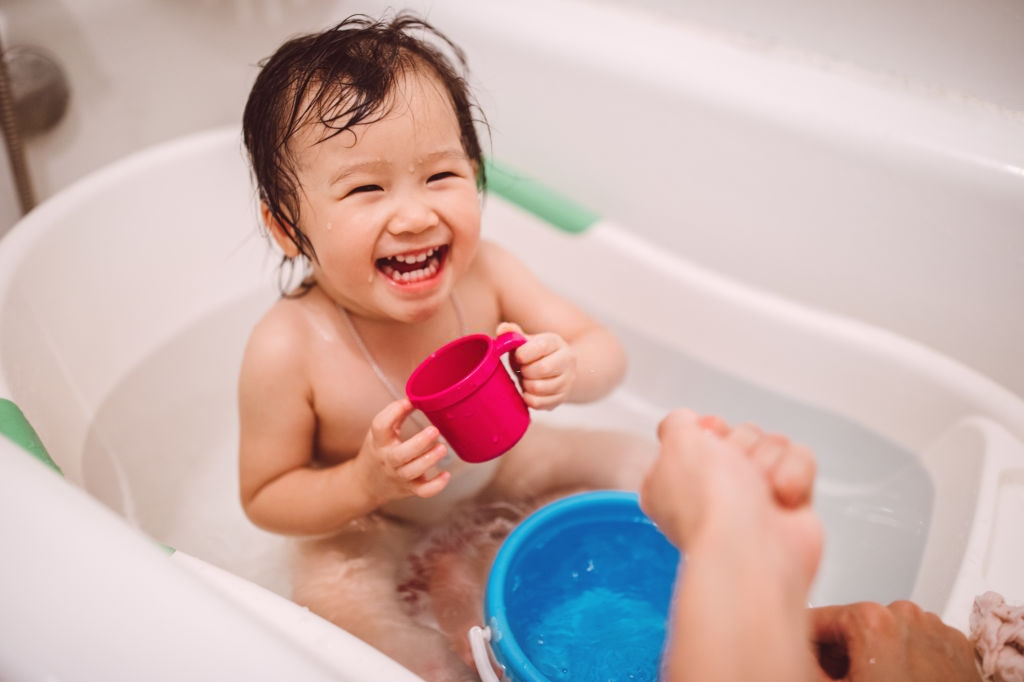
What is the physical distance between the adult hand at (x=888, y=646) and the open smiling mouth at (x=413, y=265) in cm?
41

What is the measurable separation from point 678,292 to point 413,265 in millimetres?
535

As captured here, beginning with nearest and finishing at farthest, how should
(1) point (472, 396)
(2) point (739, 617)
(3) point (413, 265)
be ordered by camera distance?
(2) point (739, 617) → (1) point (472, 396) → (3) point (413, 265)

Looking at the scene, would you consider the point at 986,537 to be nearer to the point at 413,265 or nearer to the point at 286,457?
the point at 413,265

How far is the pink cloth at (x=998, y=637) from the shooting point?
620 mm

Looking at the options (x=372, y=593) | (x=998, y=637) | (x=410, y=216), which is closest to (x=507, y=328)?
(x=410, y=216)

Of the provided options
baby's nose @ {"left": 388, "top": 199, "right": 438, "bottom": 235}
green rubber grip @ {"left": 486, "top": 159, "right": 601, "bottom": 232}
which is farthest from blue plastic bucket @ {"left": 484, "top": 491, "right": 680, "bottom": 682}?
green rubber grip @ {"left": 486, "top": 159, "right": 601, "bottom": 232}

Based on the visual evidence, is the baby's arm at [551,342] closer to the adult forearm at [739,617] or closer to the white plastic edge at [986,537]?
the adult forearm at [739,617]

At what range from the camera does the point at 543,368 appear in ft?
2.43

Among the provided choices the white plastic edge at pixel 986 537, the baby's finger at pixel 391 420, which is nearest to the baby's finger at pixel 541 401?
the baby's finger at pixel 391 420

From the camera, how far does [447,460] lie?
771mm

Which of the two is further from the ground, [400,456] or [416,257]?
[416,257]

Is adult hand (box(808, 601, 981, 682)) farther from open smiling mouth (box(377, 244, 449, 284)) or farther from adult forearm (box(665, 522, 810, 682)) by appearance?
open smiling mouth (box(377, 244, 449, 284))

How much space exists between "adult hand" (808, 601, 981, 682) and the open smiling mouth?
41 cm

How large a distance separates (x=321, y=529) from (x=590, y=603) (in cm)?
30
